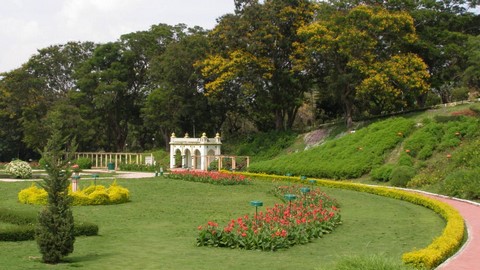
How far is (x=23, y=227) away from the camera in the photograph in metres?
13.6

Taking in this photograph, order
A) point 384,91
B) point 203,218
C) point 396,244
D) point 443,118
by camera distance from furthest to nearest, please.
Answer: point 384,91, point 443,118, point 203,218, point 396,244

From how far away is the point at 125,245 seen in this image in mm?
12938

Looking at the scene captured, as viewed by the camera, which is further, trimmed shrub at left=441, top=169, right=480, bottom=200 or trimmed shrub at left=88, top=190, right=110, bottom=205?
trimmed shrub at left=88, top=190, right=110, bottom=205

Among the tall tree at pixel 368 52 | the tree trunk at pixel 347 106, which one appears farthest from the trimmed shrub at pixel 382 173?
the tree trunk at pixel 347 106

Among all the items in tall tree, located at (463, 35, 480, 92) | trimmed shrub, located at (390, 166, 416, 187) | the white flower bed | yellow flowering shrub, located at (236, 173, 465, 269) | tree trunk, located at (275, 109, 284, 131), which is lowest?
yellow flowering shrub, located at (236, 173, 465, 269)

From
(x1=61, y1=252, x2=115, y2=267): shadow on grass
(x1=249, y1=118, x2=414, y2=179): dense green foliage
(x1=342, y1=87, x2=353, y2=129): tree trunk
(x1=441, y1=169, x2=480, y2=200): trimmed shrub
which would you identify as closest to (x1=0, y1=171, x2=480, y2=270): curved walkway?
(x1=441, y1=169, x2=480, y2=200): trimmed shrub

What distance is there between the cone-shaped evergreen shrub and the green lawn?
0.32 m

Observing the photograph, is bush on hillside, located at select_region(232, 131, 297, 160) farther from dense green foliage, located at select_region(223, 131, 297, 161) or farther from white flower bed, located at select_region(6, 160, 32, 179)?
white flower bed, located at select_region(6, 160, 32, 179)

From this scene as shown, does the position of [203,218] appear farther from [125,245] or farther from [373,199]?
[373,199]

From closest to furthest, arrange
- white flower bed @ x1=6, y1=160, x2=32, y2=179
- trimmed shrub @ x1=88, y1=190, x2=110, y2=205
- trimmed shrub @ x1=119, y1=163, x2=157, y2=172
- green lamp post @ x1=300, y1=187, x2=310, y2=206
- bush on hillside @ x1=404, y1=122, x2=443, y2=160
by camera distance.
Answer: green lamp post @ x1=300, y1=187, x2=310, y2=206 → trimmed shrub @ x1=88, y1=190, x2=110, y2=205 → bush on hillside @ x1=404, y1=122, x2=443, y2=160 → white flower bed @ x1=6, y1=160, x2=32, y2=179 → trimmed shrub @ x1=119, y1=163, x2=157, y2=172

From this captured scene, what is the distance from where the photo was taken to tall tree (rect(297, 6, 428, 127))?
37.3 m

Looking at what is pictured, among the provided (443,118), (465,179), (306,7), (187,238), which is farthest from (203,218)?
(306,7)

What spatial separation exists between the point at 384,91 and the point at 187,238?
1036 inches

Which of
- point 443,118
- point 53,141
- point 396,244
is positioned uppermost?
point 443,118
